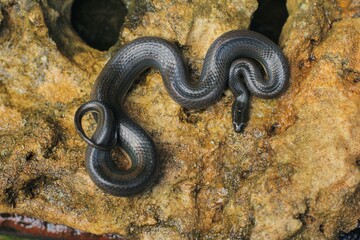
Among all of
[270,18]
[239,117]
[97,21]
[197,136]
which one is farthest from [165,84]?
[270,18]

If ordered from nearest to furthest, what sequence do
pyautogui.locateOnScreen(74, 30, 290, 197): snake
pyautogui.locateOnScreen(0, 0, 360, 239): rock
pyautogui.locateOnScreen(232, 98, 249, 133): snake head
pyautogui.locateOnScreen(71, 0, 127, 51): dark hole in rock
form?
pyautogui.locateOnScreen(0, 0, 360, 239): rock < pyautogui.locateOnScreen(74, 30, 290, 197): snake < pyautogui.locateOnScreen(232, 98, 249, 133): snake head < pyautogui.locateOnScreen(71, 0, 127, 51): dark hole in rock

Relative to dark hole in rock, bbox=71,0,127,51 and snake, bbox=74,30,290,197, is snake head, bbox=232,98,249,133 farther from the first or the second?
dark hole in rock, bbox=71,0,127,51

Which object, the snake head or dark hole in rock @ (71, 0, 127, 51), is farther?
dark hole in rock @ (71, 0, 127, 51)

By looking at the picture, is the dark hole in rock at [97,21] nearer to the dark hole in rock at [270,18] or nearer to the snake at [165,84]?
the snake at [165,84]

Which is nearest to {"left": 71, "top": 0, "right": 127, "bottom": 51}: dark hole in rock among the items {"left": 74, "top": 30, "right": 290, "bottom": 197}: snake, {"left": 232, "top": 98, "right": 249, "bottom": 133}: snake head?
{"left": 74, "top": 30, "right": 290, "bottom": 197}: snake

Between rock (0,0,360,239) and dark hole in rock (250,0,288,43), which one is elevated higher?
dark hole in rock (250,0,288,43)


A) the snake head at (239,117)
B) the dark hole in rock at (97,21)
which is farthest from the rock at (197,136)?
the dark hole in rock at (97,21)

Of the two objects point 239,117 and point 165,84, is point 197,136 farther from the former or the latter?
point 165,84
